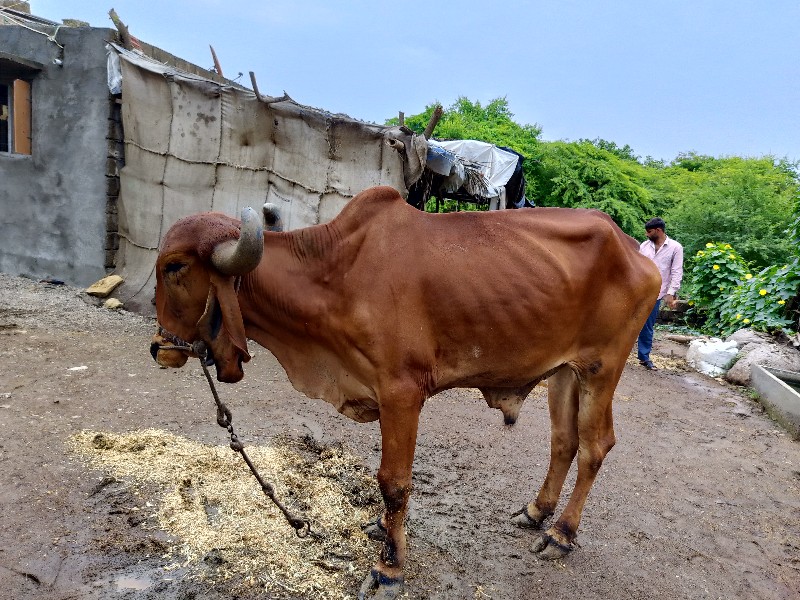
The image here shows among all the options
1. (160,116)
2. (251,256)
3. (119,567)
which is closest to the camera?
(251,256)

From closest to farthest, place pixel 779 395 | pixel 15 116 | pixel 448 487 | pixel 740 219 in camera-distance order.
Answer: pixel 448 487
pixel 779 395
pixel 15 116
pixel 740 219

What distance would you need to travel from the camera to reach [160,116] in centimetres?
877

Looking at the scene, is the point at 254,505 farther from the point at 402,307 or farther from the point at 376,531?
the point at 402,307

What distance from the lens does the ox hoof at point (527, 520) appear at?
3918mm

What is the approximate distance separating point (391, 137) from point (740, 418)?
556cm

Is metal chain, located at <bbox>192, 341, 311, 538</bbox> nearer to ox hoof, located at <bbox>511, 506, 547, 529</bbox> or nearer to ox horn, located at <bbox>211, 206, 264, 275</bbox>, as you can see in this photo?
ox horn, located at <bbox>211, 206, 264, 275</bbox>

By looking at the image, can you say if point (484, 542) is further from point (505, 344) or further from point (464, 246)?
point (464, 246)

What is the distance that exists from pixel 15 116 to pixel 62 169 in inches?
47.5

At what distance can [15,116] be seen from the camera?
31.2 feet

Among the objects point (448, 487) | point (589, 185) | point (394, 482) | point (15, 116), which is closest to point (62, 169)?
point (15, 116)

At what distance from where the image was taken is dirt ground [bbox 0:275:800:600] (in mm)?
3213

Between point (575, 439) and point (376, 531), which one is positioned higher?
point (575, 439)

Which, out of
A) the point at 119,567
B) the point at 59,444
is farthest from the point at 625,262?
the point at 59,444

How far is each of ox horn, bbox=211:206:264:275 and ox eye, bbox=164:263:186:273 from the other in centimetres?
18
